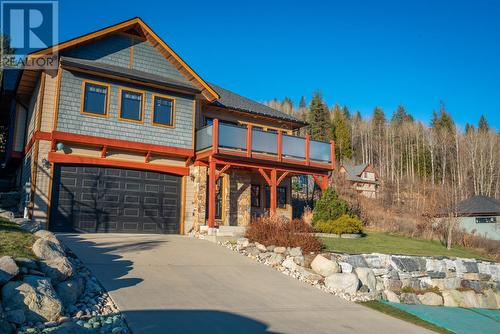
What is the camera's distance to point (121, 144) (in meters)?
17.0

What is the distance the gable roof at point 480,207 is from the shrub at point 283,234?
18299 mm

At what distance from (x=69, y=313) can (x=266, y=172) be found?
551 inches

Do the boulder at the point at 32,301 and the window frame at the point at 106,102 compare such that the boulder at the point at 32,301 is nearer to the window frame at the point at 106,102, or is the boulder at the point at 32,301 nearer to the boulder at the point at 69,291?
the boulder at the point at 69,291

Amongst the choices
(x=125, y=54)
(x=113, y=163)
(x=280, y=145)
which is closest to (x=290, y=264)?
(x=280, y=145)

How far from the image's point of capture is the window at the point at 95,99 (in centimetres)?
1656

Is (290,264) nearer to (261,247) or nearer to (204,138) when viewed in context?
(261,247)

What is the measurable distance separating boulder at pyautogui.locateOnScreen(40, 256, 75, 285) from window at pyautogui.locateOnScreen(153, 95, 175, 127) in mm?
10287

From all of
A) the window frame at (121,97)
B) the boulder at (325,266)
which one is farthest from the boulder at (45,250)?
the window frame at (121,97)

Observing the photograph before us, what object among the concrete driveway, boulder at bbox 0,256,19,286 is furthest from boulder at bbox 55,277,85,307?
boulder at bbox 0,256,19,286

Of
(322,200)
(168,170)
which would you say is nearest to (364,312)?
(322,200)

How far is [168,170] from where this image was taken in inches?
723

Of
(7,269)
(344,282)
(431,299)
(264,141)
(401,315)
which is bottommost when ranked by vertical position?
(431,299)

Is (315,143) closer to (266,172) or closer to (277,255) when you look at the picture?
(266,172)

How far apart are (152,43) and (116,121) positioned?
3967mm
